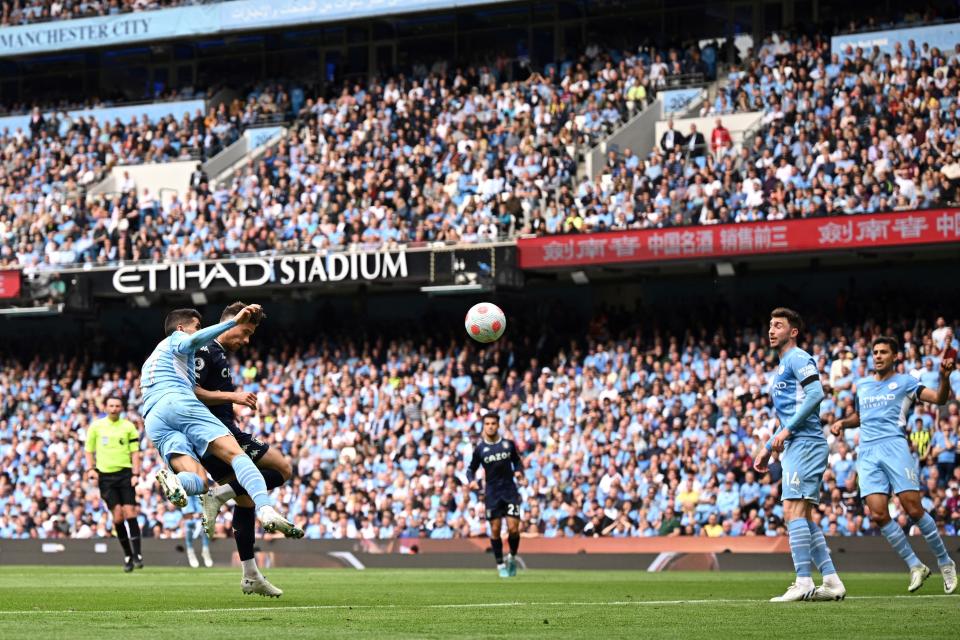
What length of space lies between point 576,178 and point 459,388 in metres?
5.41

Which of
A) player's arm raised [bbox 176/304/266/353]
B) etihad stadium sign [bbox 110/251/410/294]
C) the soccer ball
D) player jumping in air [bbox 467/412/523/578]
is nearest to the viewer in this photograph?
player's arm raised [bbox 176/304/266/353]

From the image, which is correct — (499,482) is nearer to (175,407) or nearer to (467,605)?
(467,605)

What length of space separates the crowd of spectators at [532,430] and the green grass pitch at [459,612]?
948cm

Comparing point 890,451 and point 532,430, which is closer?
point 890,451

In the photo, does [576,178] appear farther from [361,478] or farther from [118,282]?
[118,282]

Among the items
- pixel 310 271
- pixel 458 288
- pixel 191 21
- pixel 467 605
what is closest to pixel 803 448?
pixel 467 605

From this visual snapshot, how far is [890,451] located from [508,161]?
64.1ft

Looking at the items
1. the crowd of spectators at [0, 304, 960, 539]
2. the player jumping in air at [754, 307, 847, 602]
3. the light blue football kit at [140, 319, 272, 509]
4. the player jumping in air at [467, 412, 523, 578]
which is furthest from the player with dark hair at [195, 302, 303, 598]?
the crowd of spectators at [0, 304, 960, 539]

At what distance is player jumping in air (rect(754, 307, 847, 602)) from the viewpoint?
1209 cm

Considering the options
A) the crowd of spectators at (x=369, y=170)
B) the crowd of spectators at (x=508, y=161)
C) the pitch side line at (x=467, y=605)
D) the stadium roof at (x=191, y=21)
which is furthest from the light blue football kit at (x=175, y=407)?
the stadium roof at (x=191, y=21)

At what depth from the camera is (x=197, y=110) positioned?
135ft

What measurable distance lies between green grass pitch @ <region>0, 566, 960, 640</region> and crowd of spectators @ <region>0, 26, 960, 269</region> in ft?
45.8

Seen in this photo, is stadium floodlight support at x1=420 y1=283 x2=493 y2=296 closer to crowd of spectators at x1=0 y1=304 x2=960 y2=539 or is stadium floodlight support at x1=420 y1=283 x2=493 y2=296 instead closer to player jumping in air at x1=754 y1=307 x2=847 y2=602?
crowd of spectators at x1=0 y1=304 x2=960 y2=539

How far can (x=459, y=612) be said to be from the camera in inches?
431
